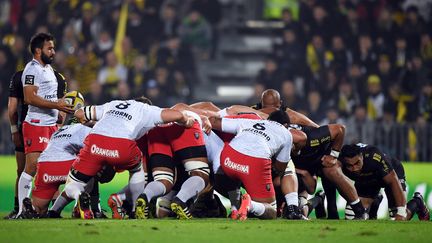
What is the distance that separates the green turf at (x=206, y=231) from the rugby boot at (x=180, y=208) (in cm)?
33

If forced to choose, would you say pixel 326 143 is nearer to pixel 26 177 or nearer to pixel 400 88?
pixel 26 177

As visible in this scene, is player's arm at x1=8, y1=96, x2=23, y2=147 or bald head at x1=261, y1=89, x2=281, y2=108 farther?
bald head at x1=261, y1=89, x2=281, y2=108

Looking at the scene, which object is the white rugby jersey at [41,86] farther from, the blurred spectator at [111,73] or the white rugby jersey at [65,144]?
the blurred spectator at [111,73]

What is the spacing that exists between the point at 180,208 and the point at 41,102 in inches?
88.6

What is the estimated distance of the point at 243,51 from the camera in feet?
71.8

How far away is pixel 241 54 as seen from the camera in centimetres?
2192

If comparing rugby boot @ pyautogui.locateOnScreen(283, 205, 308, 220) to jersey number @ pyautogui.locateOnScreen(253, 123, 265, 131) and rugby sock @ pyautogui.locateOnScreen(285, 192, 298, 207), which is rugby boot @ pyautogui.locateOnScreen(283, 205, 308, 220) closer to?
rugby sock @ pyautogui.locateOnScreen(285, 192, 298, 207)

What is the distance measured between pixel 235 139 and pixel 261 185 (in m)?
0.69

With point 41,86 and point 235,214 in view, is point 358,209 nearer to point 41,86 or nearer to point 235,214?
point 235,214

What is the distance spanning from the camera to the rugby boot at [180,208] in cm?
1121

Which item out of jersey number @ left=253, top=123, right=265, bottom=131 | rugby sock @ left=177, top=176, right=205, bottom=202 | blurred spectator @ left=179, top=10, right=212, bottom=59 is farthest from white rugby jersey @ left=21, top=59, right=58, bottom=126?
blurred spectator @ left=179, top=10, right=212, bottom=59

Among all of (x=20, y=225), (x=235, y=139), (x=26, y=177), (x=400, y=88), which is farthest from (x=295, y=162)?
(x=400, y=88)

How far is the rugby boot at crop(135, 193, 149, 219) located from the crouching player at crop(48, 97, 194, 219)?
537 mm

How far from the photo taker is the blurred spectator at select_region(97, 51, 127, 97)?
20578mm
